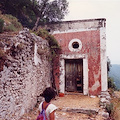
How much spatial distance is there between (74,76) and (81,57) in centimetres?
141

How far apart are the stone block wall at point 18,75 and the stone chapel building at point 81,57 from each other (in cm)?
284

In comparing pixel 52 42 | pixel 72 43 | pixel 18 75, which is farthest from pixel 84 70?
pixel 18 75

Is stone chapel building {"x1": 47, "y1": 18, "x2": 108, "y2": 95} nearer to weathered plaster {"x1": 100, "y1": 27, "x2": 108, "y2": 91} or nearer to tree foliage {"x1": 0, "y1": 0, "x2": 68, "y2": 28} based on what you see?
weathered plaster {"x1": 100, "y1": 27, "x2": 108, "y2": 91}

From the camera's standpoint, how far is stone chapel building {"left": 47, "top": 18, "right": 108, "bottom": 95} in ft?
27.7

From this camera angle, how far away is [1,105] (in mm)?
3711

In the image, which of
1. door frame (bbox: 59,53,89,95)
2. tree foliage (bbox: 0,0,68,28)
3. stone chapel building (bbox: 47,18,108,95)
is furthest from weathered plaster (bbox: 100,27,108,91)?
tree foliage (bbox: 0,0,68,28)

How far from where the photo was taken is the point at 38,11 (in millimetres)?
12539

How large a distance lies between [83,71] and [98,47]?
175 centimetres

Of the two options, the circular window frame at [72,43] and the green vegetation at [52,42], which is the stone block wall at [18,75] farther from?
the circular window frame at [72,43]

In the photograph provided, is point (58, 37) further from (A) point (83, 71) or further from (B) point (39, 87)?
(B) point (39, 87)

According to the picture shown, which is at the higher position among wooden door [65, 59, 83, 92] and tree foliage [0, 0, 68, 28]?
tree foliage [0, 0, 68, 28]

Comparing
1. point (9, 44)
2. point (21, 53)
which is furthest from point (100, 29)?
point (9, 44)

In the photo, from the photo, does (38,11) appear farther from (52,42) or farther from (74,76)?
(74,76)

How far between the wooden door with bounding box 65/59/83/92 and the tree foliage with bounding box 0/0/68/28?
15.1ft
